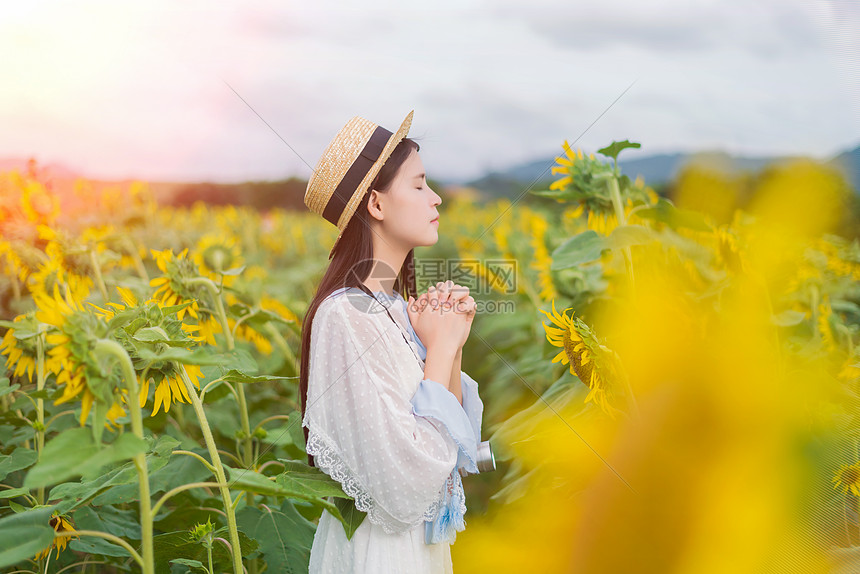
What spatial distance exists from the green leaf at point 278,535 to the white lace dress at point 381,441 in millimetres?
175

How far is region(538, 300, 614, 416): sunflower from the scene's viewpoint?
3.87 feet

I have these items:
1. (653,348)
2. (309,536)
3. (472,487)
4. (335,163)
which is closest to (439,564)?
(309,536)

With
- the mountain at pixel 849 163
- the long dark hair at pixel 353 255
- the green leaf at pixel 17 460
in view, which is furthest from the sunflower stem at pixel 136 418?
the mountain at pixel 849 163

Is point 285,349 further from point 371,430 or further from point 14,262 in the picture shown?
point 371,430

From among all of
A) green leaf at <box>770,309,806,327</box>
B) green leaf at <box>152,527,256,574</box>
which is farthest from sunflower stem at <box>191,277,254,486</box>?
green leaf at <box>770,309,806,327</box>

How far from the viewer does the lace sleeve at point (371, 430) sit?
1.12 m

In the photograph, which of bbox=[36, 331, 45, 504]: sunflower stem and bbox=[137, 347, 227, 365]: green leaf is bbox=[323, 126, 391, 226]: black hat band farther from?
bbox=[36, 331, 45, 504]: sunflower stem

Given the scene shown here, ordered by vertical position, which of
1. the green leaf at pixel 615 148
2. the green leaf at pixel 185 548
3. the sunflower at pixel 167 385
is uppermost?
the green leaf at pixel 615 148

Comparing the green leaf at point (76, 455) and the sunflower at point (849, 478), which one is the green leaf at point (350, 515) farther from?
the sunflower at point (849, 478)

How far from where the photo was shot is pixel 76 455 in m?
0.83

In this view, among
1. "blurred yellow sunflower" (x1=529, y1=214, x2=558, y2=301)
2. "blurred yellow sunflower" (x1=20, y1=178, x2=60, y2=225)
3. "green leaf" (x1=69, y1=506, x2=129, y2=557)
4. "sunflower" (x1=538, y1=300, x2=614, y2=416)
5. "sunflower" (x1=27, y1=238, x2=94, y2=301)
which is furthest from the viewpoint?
"blurred yellow sunflower" (x1=529, y1=214, x2=558, y2=301)

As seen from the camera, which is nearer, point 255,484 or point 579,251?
point 255,484

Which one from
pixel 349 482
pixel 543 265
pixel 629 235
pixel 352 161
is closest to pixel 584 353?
pixel 629 235

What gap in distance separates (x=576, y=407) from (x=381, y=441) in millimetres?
469
